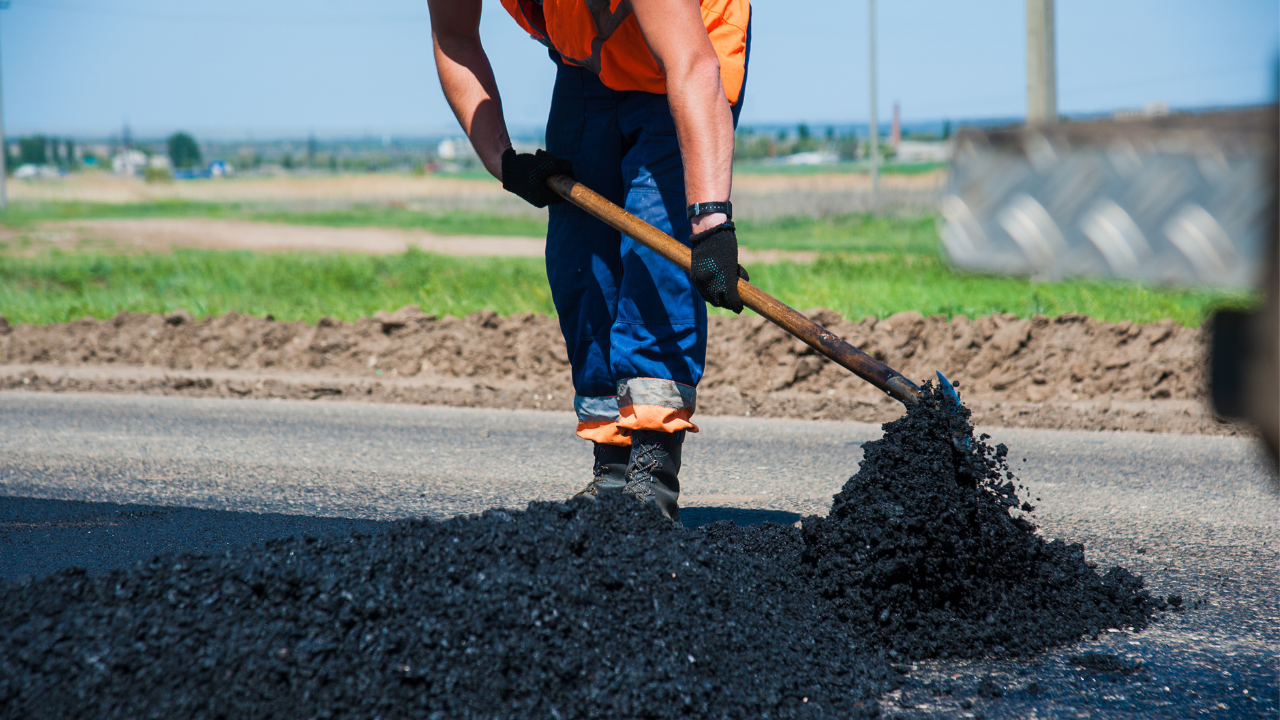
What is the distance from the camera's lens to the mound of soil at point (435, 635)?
6.10 feet

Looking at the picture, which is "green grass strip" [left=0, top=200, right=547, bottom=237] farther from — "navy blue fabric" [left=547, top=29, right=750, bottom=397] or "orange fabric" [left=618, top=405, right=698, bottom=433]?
"orange fabric" [left=618, top=405, right=698, bottom=433]

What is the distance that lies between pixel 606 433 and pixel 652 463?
0.26m

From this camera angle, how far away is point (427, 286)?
11695 millimetres

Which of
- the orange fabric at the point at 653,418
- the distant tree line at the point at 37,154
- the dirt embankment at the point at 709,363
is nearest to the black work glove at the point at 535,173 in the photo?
the orange fabric at the point at 653,418

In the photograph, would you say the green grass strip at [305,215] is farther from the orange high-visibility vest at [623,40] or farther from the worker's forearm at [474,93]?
the orange high-visibility vest at [623,40]

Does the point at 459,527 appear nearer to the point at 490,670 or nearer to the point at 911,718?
the point at 490,670

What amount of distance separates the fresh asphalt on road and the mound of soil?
0.38 meters

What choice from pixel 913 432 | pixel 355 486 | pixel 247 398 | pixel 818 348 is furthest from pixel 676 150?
pixel 247 398

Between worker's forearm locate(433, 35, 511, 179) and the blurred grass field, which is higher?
worker's forearm locate(433, 35, 511, 179)

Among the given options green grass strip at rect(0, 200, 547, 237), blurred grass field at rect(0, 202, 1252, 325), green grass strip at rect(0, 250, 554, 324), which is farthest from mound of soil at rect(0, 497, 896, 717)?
green grass strip at rect(0, 200, 547, 237)

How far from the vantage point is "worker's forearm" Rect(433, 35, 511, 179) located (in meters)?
3.36

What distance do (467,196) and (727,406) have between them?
40.9m

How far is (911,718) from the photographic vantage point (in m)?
2.03

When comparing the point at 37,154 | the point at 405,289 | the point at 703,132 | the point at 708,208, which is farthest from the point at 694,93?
the point at 37,154
